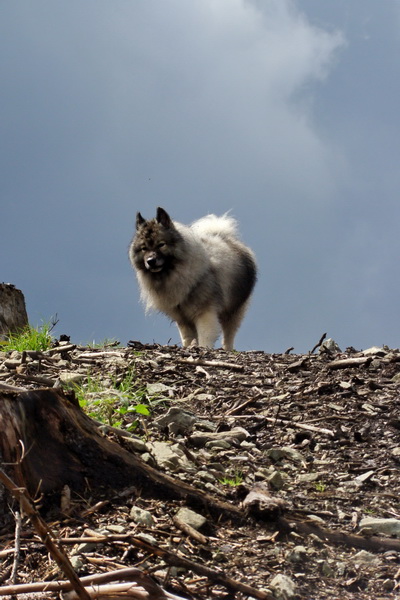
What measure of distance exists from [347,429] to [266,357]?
2.33 meters

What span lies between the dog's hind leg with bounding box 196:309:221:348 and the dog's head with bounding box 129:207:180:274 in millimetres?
1020

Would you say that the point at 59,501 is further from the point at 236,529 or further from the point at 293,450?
the point at 293,450

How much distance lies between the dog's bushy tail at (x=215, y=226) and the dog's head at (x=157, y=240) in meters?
1.96

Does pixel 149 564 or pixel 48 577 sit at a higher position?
pixel 149 564

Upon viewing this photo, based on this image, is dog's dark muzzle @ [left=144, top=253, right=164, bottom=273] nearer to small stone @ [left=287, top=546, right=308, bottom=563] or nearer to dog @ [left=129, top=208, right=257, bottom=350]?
dog @ [left=129, top=208, right=257, bottom=350]

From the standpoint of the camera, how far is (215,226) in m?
13.1

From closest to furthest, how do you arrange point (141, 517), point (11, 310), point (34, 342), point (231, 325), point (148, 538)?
point (148, 538), point (141, 517), point (34, 342), point (11, 310), point (231, 325)

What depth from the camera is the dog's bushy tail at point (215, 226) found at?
12883 mm

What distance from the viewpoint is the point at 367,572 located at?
3094 mm

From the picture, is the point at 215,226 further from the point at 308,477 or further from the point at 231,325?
the point at 308,477

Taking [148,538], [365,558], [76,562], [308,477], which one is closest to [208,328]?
[308,477]

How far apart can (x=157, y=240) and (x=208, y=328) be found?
162 centimetres

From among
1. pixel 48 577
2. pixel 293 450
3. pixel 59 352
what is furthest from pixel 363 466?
pixel 59 352

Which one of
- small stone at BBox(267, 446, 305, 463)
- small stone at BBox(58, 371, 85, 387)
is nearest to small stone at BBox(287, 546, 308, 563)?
A: small stone at BBox(267, 446, 305, 463)
